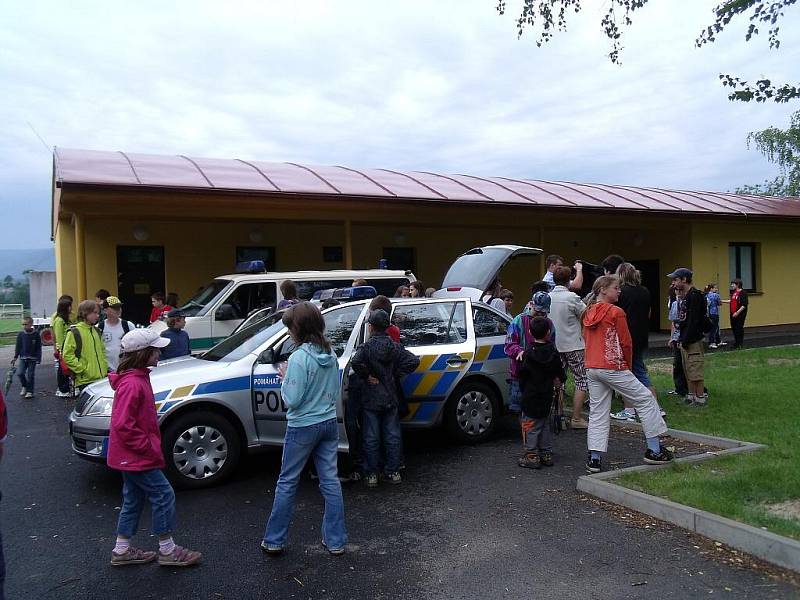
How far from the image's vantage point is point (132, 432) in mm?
3902

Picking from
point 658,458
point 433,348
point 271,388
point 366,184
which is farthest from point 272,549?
point 366,184

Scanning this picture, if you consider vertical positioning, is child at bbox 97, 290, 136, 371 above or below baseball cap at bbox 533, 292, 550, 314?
below

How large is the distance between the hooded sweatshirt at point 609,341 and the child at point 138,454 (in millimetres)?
3580

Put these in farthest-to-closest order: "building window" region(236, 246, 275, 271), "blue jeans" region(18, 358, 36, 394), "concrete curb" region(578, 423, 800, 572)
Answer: "building window" region(236, 246, 275, 271), "blue jeans" region(18, 358, 36, 394), "concrete curb" region(578, 423, 800, 572)

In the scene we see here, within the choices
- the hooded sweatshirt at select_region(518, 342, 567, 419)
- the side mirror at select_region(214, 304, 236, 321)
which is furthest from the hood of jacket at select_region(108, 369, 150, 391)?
the side mirror at select_region(214, 304, 236, 321)

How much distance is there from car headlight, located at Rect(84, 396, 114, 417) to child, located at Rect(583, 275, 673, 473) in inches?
163

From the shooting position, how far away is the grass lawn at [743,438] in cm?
465

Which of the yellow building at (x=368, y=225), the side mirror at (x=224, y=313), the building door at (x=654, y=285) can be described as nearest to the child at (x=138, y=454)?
the side mirror at (x=224, y=313)

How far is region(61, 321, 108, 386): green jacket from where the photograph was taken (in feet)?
24.3

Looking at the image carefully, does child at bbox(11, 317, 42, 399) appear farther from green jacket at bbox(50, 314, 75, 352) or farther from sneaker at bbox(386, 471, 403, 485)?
sneaker at bbox(386, 471, 403, 485)

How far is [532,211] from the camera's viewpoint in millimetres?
16750

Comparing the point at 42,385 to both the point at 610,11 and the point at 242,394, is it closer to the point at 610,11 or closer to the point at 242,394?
the point at 242,394

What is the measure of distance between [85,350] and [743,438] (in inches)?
286

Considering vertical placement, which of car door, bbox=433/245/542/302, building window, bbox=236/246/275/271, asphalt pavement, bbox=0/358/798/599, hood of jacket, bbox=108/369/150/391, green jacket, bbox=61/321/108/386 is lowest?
asphalt pavement, bbox=0/358/798/599
